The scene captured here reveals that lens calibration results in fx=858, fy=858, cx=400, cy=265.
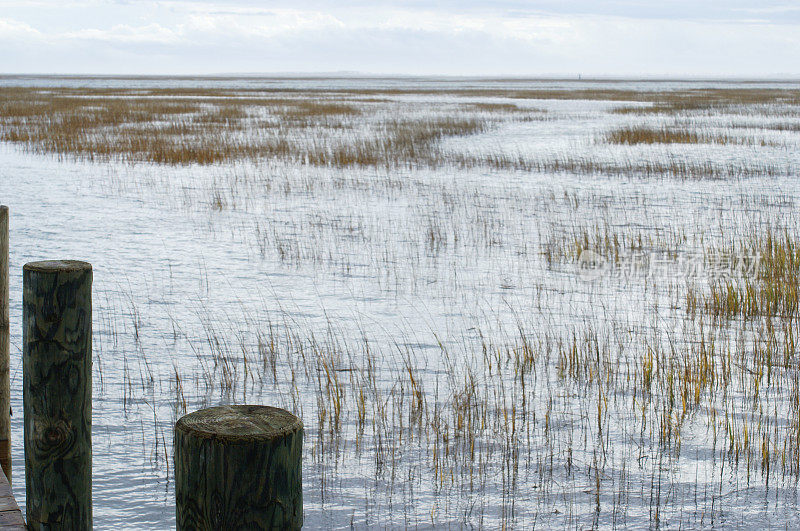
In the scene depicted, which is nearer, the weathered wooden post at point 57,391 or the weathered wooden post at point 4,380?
the weathered wooden post at point 57,391

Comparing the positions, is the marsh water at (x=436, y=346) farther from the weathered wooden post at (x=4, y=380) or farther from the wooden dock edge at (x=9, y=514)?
the wooden dock edge at (x=9, y=514)

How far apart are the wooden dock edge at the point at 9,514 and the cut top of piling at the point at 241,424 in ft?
4.20

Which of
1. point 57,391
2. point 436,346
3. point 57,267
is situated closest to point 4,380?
point 57,391

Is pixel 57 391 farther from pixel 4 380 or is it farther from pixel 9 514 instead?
pixel 4 380

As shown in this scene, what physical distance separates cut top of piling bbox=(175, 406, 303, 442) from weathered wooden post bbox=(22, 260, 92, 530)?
3.77 feet

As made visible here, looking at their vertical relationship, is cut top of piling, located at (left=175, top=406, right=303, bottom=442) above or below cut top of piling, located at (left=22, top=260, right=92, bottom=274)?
below

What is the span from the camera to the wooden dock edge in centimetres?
276

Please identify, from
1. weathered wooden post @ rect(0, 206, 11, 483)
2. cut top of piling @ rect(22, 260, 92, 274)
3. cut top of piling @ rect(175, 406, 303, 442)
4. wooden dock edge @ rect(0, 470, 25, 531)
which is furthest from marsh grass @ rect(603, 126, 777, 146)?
cut top of piling @ rect(175, 406, 303, 442)

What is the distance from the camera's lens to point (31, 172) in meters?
17.3

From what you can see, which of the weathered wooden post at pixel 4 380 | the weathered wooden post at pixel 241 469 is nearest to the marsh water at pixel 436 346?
the weathered wooden post at pixel 4 380

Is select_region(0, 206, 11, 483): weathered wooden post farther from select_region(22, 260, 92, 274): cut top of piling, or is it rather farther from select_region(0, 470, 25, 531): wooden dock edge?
select_region(22, 260, 92, 274): cut top of piling

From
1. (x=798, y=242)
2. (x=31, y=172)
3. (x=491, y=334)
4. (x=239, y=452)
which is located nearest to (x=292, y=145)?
(x=31, y=172)

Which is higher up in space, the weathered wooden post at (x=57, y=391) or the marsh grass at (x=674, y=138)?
the marsh grass at (x=674, y=138)

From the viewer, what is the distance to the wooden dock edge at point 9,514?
9.07ft
